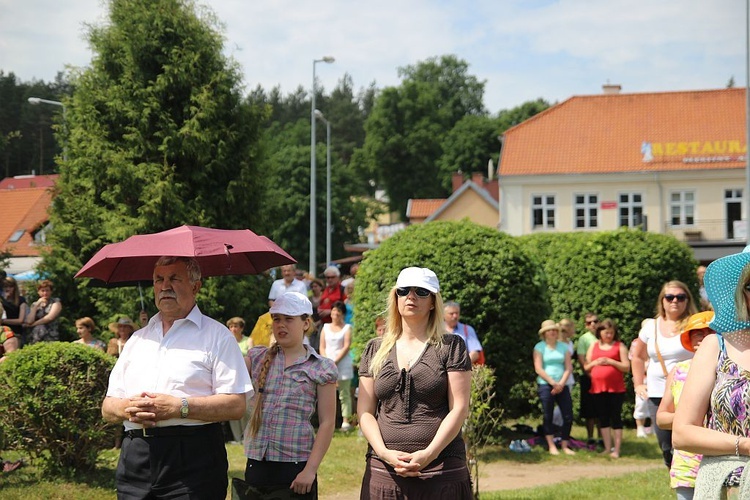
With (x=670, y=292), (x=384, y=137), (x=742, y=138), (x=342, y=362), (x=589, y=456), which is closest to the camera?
(x=670, y=292)

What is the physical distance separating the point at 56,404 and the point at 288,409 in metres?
4.32

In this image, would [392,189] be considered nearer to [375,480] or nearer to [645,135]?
[645,135]

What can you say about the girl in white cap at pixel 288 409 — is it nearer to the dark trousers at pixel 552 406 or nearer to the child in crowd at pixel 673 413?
the child in crowd at pixel 673 413

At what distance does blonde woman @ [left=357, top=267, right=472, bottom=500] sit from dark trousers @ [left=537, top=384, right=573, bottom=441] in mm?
7983

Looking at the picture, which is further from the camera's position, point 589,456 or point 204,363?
point 589,456

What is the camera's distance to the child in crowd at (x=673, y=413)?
19.0ft

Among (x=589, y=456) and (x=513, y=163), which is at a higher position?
(x=513, y=163)

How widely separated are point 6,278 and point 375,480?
9.65 m

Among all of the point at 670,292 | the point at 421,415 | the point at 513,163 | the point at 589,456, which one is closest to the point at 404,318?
→ the point at 421,415

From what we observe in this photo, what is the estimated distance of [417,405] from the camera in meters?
5.25

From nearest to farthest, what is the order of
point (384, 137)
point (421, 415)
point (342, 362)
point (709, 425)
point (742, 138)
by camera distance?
point (709, 425) < point (421, 415) < point (342, 362) < point (742, 138) < point (384, 137)

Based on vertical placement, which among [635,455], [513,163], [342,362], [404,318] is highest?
[513,163]

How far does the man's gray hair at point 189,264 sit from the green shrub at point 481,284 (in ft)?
23.5

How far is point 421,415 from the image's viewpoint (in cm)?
523
